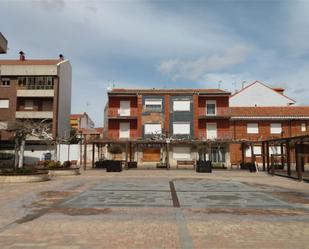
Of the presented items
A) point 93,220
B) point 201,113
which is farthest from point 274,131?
point 93,220

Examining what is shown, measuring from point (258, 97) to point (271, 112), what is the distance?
22.1ft

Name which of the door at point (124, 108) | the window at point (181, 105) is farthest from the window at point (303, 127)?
the door at point (124, 108)

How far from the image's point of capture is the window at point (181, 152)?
113ft

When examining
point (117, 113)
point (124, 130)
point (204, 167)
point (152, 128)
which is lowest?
point (204, 167)

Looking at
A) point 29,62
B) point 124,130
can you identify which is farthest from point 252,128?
point 29,62

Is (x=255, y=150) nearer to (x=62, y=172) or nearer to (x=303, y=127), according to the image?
(x=303, y=127)

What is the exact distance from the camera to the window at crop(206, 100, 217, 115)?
35.6 m

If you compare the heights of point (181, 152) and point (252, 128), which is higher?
point (252, 128)

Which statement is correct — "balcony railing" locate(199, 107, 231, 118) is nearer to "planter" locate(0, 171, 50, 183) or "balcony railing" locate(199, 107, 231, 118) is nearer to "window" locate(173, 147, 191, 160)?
"window" locate(173, 147, 191, 160)

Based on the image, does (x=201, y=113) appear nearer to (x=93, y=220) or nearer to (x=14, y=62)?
(x=14, y=62)

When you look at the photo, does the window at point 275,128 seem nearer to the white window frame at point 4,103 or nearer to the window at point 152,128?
the window at point 152,128

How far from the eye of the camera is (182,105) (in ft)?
115

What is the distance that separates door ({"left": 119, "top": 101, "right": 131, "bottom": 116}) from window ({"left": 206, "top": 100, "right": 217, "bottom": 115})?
8.49m

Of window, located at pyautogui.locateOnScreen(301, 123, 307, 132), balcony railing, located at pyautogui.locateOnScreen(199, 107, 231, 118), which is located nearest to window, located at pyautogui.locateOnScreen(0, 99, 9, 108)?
balcony railing, located at pyautogui.locateOnScreen(199, 107, 231, 118)
